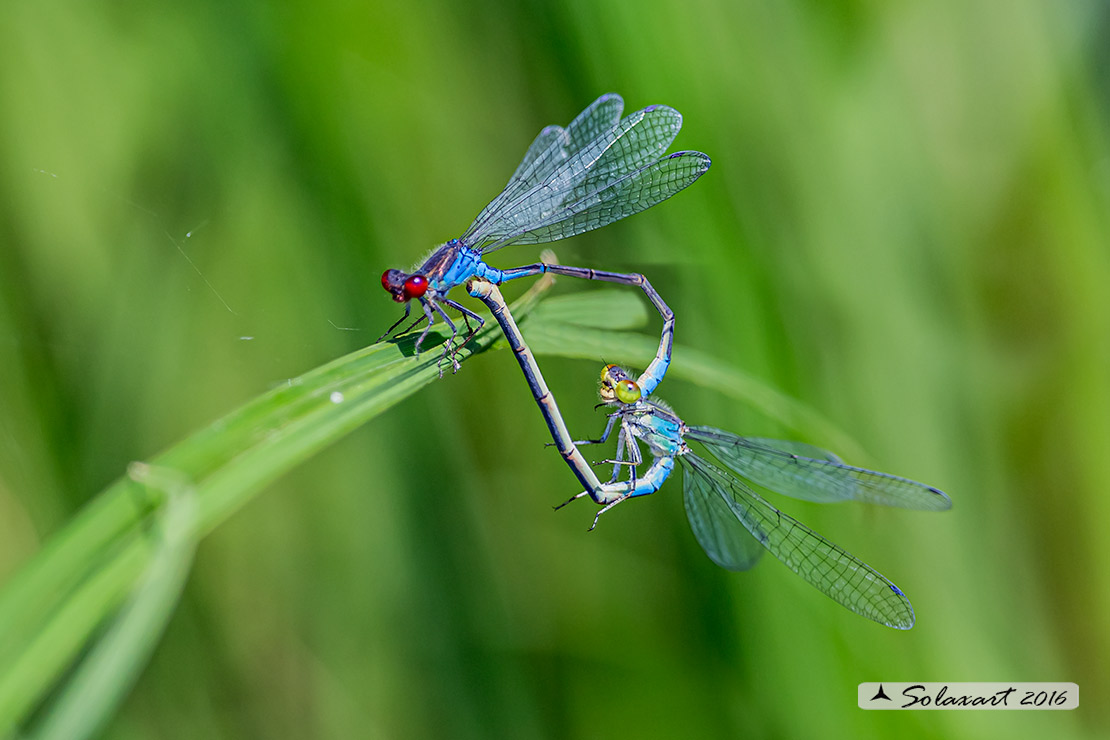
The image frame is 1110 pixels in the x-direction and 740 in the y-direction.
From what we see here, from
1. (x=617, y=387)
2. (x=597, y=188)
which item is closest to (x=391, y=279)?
(x=597, y=188)

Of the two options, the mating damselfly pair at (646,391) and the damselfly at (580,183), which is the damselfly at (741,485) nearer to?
the mating damselfly pair at (646,391)

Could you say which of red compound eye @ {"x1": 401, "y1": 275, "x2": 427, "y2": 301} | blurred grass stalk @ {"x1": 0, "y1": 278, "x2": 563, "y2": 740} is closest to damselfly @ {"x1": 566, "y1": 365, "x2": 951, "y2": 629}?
red compound eye @ {"x1": 401, "y1": 275, "x2": 427, "y2": 301}

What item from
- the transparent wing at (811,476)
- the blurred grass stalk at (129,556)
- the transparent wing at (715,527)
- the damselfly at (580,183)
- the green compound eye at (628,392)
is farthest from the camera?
the green compound eye at (628,392)

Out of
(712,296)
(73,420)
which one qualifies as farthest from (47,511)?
(712,296)

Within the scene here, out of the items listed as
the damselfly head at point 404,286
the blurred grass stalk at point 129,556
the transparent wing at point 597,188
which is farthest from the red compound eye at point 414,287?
the blurred grass stalk at point 129,556

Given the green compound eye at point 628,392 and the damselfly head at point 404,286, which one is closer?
the damselfly head at point 404,286

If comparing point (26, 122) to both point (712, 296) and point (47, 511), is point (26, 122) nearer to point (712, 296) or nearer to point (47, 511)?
point (47, 511)

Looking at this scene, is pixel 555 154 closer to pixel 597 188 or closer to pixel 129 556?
pixel 597 188
